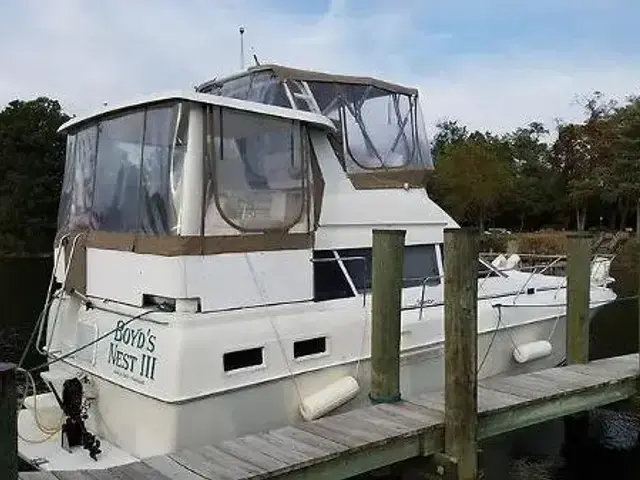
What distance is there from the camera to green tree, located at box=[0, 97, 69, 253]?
144 feet

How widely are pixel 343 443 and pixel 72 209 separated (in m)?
4.19

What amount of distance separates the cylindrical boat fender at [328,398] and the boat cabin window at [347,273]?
93 cm

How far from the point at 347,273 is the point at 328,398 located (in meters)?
Answer: 1.49

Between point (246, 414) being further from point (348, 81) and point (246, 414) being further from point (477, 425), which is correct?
point (348, 81)

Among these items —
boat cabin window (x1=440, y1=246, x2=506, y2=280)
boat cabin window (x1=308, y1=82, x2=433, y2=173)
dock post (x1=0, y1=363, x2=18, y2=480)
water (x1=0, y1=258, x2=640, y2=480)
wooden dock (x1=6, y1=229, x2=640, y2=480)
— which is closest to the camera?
dock post (x1=0, y1=363, x2=18, y2=480)

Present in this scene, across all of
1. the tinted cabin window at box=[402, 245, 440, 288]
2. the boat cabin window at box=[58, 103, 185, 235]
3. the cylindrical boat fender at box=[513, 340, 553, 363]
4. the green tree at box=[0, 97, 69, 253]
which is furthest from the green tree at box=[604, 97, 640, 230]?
the boat cabin window at box=[58, 103, 185, 235]

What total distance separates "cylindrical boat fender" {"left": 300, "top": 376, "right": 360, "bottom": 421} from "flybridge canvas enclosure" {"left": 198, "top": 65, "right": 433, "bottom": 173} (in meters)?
2.40

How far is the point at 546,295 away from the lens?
32.4ft

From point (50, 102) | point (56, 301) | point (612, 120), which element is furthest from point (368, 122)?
point (50, 102)

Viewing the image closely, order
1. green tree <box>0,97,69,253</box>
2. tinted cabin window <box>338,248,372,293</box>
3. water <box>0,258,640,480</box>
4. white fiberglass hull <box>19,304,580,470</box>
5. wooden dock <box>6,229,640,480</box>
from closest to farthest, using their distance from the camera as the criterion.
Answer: wooden dock <box>6,229,640,480</box> < white fiberglass hull <box>19,304,580,470</box> < tinted cabin window <box>338,248,372,293</box> < water <box>0,258,640,480</box> < green tree <box>0,97,69,253</box>

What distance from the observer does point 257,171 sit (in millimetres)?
7066

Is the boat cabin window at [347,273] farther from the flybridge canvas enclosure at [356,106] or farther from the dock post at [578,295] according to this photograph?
the dock post at [578,295]

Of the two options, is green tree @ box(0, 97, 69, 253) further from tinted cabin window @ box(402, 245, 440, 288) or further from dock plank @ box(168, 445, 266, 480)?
dock plank @ box(168, 445, 266, 480)

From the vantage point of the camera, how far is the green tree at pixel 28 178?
43.8m
